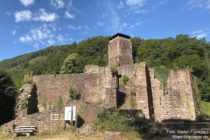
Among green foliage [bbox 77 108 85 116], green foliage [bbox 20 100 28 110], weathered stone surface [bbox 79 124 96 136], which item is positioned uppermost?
green foliage [bbox 20 100 28 110]

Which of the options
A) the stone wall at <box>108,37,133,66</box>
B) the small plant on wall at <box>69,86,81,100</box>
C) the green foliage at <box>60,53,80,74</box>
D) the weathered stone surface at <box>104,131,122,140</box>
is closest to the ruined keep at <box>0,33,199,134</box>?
the small plant on wall at <box>69,86,81,100</box>

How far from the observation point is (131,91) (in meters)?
25.4

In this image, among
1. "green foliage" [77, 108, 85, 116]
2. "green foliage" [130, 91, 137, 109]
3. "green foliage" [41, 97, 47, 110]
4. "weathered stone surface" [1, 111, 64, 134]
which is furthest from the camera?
"green foliage" [41, 97, 47, 110]

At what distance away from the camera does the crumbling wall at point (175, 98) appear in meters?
24.3

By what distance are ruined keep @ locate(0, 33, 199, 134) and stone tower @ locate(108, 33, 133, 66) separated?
1217cm

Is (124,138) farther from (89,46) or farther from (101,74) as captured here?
(89,46)

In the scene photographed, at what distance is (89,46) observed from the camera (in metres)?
62.5

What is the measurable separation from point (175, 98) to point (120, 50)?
17.7 m

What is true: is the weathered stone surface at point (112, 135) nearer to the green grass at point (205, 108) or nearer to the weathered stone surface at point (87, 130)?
the weathered stone surface at point (87, 130)

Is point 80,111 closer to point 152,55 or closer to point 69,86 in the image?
point 69,86

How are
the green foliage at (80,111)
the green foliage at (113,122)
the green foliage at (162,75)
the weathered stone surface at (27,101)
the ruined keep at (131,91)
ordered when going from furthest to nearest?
the green foliage at (162,75) → the weathered stone surface at (27,101) → the ruined keep at (131,91) → the green foliage at (80,111) → the green foliage at (113,122)

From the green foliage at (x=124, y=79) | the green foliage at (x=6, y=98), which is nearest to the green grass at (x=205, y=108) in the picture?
the green foliage at (x=124, y=79)

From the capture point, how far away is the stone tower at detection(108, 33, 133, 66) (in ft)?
134

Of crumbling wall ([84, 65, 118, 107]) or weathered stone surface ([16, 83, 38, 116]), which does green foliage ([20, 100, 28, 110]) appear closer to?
weathered stone surface ([16, 83, 38, 116])
